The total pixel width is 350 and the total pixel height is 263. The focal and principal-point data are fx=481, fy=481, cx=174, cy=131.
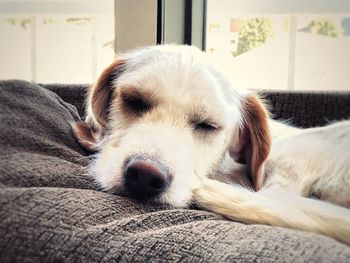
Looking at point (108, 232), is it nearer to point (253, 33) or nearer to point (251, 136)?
point (251, 136)

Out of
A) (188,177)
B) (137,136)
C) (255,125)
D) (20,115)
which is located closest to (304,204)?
(188,177)

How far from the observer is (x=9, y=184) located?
2.40ft

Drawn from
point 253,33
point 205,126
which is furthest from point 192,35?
point 205,126

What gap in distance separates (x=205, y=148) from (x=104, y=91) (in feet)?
1.10

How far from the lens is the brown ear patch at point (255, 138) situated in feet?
3.91

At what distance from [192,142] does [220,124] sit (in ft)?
0.33

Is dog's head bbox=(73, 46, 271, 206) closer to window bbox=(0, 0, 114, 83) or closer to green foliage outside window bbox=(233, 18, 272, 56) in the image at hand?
green foliage outside window bbox=(233, 18, 272, 56)

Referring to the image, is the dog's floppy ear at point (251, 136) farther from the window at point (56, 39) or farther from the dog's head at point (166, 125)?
the window at point (56, 39)

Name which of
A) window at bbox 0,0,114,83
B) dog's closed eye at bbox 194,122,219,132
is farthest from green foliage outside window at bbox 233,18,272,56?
dog's closed eye at bbox 194,122,219,132

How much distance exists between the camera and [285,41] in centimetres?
218

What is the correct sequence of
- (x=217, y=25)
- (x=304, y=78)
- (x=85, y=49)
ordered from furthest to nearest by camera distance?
(x=85, y=49)
(x=217, y=25)
(x=304, y=78)

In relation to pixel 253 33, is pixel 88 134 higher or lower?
lower

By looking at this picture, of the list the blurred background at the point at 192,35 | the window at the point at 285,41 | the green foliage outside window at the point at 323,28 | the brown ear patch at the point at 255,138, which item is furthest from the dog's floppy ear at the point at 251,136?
the green foliage outside window at the point at 323,28

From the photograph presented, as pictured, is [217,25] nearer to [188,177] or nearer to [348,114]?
[348,114]
